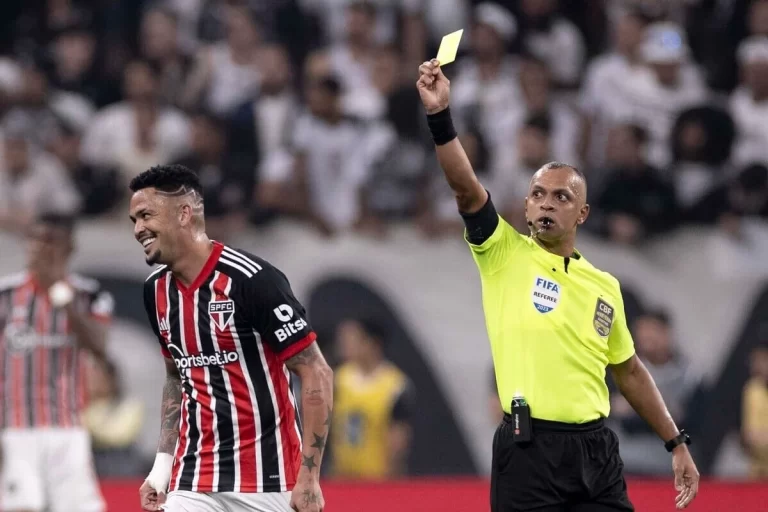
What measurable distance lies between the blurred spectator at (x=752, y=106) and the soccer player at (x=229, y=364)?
23.4 feet

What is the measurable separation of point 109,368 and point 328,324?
6.02 feet

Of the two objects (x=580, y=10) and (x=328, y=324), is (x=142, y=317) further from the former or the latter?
(x=580, y=10)

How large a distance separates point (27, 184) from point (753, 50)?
636 cm

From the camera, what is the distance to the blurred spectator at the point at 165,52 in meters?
11.3

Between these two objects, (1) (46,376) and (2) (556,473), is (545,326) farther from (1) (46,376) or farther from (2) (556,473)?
(1) (46,376)

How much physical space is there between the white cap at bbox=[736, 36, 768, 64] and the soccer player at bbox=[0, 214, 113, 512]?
6.15 meters

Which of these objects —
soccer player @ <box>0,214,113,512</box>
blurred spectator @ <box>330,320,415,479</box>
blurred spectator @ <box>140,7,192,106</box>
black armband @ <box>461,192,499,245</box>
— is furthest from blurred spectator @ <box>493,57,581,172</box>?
black armband @ <box>461,192,499,245</box>

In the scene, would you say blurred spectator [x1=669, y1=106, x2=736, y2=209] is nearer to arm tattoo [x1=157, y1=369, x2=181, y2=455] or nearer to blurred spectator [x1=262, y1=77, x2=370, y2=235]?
blurred spectator [x1=262, y1=77, x2=370, y2=235]

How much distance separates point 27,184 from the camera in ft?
35.8

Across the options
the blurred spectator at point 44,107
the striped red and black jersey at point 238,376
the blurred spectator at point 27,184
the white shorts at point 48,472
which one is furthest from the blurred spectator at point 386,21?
the striped red and black jersey at point 238,376

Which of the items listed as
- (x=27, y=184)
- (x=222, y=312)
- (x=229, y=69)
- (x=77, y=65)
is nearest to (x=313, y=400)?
(x=222, y=312)

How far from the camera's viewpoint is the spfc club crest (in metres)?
4.51

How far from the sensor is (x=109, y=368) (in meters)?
10.3

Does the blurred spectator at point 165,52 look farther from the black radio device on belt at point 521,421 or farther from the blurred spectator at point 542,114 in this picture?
the black radio device on belt at point 521,421
